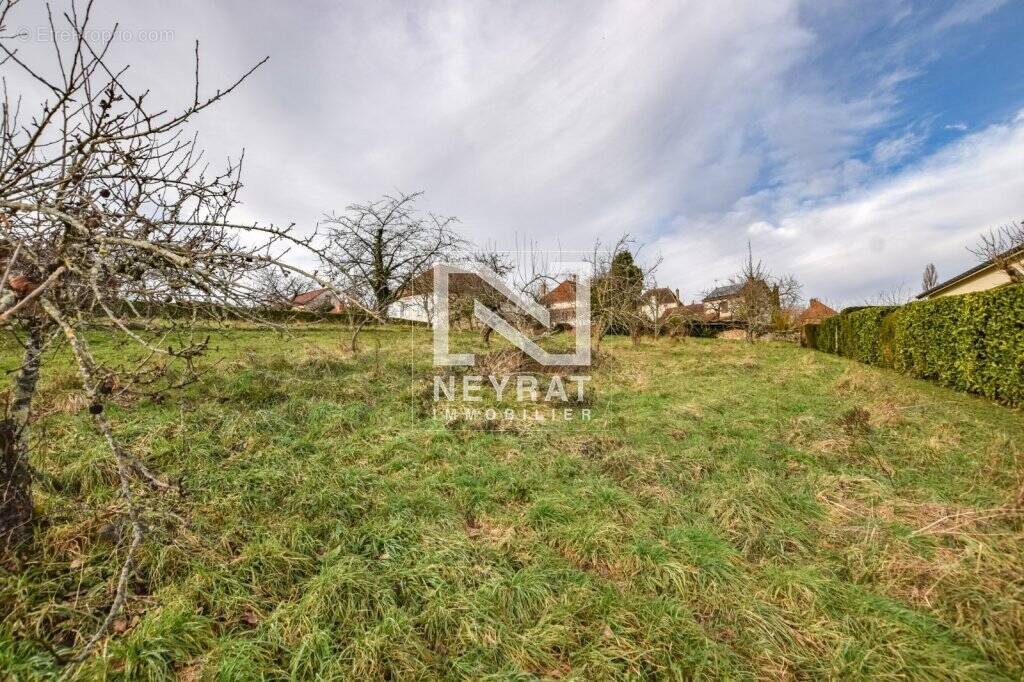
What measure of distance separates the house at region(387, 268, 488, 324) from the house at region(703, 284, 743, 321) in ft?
65.9

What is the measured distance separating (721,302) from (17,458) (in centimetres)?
3979

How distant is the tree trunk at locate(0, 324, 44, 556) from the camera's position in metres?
2.49

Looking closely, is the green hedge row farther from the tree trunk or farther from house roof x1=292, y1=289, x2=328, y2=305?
the tree trunk

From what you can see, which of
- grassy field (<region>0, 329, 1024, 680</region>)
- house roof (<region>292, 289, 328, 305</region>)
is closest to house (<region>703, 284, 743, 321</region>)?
grassy field (<region>0, 329, 1024, 680</region>)

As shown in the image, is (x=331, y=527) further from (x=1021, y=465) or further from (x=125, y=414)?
(x=1021, y=465)

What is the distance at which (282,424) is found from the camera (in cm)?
515

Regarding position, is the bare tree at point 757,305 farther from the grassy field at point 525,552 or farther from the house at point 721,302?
the grassy field at point 525,552

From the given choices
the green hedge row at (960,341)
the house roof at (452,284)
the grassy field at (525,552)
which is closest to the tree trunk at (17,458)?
the grassy field at (525,552)

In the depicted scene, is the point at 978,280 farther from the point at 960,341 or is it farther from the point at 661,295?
the point at 960,341

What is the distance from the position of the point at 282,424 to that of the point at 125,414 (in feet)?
6.03

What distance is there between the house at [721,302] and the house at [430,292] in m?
20.1

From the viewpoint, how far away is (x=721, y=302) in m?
36.2

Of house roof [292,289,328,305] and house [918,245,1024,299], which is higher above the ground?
house [918,245,1024,299]

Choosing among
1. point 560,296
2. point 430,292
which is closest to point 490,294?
point 430,292
